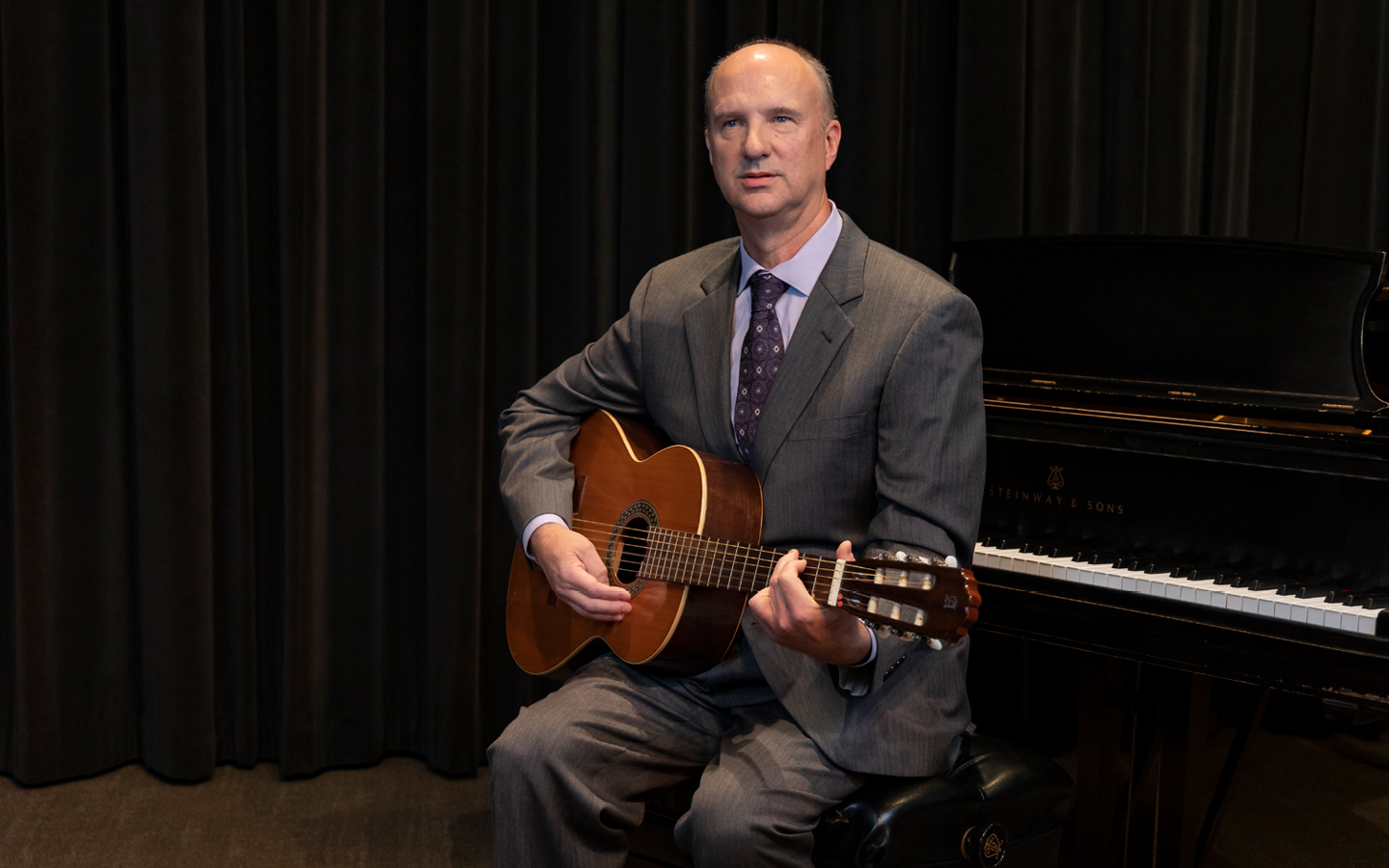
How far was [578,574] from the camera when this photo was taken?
6.26ft

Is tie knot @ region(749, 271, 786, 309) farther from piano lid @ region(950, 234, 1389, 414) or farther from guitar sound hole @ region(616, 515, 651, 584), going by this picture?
piano lid @ region(950, 234, 1389, 414)

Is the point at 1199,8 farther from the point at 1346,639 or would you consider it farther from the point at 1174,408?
the point at 1346,639

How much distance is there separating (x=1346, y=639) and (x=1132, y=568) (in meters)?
0.36

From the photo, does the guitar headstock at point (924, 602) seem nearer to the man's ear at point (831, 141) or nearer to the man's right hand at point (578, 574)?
the man's right hand at point (578, 574)

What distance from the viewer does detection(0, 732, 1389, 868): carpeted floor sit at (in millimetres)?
2633

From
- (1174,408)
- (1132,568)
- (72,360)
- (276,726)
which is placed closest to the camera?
(1132,568)

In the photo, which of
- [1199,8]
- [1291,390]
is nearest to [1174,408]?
[1291,390]

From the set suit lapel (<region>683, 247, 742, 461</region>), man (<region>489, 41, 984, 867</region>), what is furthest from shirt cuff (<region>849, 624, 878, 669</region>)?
suit lapel (<region>683, 247, 742, 461</region>)

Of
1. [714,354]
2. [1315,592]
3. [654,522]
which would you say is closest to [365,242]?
[714,354]

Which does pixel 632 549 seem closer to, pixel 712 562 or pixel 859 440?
pixel 712 562

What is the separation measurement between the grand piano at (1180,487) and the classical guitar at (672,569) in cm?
58

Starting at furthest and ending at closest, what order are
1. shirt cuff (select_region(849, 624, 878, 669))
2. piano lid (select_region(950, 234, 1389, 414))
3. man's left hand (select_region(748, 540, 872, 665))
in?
piano lid (select_region(950, 234, 1389, 414))
shirt cuff (select_region(849, 624, 878, 669))
man's left hand (select_region(748, 540, 872, 665))

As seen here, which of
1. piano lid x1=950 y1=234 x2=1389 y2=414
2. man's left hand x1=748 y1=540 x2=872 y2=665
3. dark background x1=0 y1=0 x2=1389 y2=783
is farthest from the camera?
dark background x1=0 y1=0 x2=1389 y2=783

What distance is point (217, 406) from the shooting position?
3.02 meters
